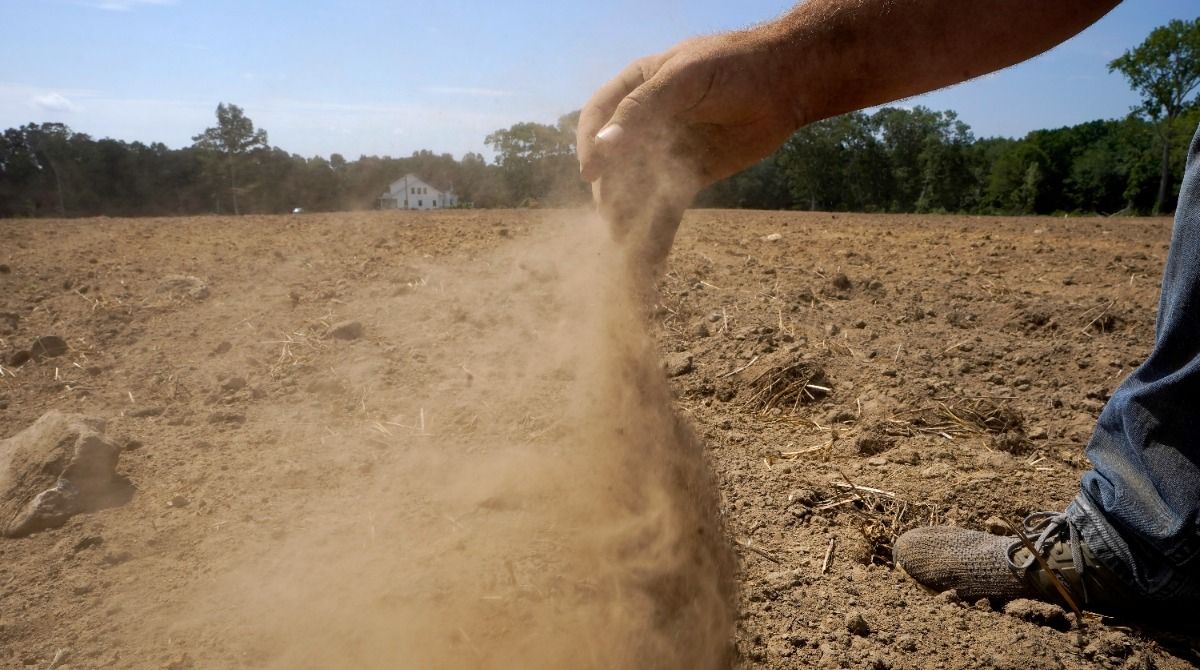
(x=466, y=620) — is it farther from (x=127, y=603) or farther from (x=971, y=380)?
(x=971, y=380)

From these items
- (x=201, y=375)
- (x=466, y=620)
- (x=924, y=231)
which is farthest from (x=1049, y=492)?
(x=924, y=231)

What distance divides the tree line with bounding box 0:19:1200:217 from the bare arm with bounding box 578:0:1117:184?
1.35m

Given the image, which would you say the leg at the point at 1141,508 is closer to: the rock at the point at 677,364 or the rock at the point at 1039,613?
the rock at the point at 1039,613

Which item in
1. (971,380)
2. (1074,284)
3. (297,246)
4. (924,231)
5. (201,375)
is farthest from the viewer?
(924,231)

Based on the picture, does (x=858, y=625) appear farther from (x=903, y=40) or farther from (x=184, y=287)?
(x=184, y=287)

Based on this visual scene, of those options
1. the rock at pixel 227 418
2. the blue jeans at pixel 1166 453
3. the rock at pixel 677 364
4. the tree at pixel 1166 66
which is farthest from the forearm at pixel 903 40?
the tree at pixel 1166 66

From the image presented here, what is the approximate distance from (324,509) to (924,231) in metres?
8.15

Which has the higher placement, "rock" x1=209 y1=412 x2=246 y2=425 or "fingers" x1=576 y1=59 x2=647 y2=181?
"fingers" x1=576 y1=59 x2=647 y2=181

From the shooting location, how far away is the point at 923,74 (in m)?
1.96

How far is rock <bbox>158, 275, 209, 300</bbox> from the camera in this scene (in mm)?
4988

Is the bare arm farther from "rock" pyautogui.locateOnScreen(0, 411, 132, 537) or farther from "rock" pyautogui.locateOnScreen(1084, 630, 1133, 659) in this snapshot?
"rock" pyautogui.locateOnScreen(0, 411, 132, 537)

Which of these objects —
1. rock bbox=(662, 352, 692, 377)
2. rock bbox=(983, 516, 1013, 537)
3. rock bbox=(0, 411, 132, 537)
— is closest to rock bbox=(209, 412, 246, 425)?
rock bbox=(0, 411, 132, 537)

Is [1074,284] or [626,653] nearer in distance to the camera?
[626,653]

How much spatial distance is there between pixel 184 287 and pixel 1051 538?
16.6ft
